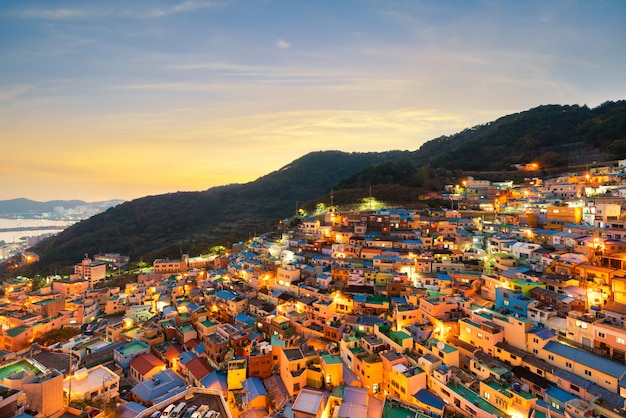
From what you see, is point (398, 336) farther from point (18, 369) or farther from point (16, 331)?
point (16, 331)

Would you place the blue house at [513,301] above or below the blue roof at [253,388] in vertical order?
above

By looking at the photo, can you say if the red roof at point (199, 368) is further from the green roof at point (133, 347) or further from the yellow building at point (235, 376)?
the green roof at point (133, 347)

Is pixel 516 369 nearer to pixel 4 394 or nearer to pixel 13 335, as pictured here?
pixel 4 394

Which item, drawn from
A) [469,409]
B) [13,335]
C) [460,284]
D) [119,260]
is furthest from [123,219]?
[469,409]

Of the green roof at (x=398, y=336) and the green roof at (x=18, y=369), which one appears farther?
the green roof at (x=398, y=336)

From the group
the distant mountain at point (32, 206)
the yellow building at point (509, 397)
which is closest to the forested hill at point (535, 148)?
the yellow building at point (509, 397)

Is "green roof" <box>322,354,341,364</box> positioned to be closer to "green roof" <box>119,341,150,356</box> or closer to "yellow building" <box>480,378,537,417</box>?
"yellow building" <box>480,378,537,417</box>

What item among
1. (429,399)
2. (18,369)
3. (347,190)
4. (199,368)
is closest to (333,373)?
(429,399)
